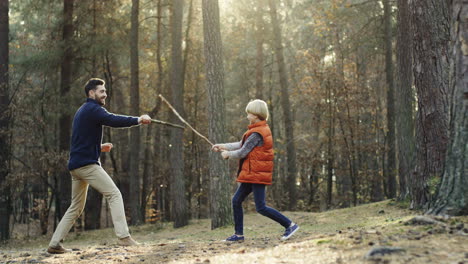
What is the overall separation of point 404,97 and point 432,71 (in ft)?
11.7

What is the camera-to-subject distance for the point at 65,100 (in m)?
18.2

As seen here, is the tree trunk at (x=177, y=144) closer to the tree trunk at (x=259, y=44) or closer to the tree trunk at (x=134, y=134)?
the tree trunk at (x=134, y=134)

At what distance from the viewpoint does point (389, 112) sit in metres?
20.5

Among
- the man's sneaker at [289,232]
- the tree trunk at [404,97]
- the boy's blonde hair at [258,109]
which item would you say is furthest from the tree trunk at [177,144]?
the man's sneaker at [289,232]

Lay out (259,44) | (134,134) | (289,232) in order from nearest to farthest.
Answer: (289,232), (134,134), (259,44)

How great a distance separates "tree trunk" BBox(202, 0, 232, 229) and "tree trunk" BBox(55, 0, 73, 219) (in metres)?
8.08

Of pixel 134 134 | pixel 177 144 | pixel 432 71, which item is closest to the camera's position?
pixel 432 71

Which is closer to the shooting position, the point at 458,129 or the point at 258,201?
the point at 458,129

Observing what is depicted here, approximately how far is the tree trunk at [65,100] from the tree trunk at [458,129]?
49.1 feet

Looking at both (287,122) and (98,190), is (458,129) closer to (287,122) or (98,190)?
(98,190)

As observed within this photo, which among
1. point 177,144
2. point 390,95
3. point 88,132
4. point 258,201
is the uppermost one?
point 390,95

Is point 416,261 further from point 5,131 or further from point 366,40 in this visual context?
point 366,40

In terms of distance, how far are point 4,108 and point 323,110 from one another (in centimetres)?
1381

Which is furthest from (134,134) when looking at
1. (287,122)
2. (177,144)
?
(287,122)
